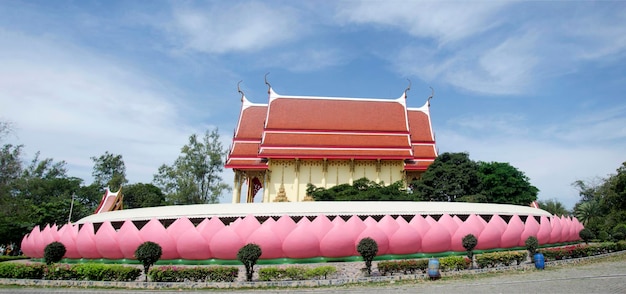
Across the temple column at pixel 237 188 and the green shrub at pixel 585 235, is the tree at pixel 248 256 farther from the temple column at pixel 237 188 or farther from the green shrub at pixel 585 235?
the temple column at pixel 237 188

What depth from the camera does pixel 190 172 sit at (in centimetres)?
3759

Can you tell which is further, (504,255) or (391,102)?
(391,102)

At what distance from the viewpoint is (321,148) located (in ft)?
102

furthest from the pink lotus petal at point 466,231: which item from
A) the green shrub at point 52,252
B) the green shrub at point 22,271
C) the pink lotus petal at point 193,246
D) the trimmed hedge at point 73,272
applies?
the green shrub at point 52,252

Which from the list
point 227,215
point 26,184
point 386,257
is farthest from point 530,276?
point 26,184

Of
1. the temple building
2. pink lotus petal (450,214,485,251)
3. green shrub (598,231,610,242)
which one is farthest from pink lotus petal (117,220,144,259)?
green shrub (598,231,610,242)

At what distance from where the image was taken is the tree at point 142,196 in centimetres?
3741

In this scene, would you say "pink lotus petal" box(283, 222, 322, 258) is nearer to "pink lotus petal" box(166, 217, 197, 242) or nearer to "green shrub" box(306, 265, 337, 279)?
"green shrub" box(306, 265, 337, 279)

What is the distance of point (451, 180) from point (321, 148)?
9.68 meters

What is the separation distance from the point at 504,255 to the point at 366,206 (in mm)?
4759

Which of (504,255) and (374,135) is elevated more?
(374,135)

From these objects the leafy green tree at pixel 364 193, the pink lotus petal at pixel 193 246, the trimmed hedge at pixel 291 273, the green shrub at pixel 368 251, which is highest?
the leafy green tree at pixel 364 193

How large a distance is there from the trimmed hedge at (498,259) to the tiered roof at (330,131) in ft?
58.3

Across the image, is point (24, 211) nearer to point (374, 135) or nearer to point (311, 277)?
point (374, 135)
